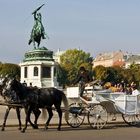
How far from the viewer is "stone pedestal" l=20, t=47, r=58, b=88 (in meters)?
55.7

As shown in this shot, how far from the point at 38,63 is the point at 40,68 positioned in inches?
32.2

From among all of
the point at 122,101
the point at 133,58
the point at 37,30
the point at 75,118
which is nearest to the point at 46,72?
the point at 37,30

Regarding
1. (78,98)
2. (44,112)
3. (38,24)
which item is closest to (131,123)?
(78,98)

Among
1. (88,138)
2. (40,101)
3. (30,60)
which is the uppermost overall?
(30,60)

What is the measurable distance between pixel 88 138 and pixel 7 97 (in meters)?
3.90

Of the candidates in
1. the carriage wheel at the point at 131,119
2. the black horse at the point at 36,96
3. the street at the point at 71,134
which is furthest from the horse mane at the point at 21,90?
the carriage wheel at the point at 131,119

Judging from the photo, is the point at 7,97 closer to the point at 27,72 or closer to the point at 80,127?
the point at 80,127

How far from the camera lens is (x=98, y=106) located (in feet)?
61.7

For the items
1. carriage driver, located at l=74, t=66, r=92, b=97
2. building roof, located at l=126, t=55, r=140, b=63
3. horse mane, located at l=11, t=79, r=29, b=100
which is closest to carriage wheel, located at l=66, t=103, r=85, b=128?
carriage driver, located at l=74, t=66, r=92, b=97

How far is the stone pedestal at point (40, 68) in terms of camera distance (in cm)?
5569

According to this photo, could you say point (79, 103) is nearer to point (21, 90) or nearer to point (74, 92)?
point (74, 92)

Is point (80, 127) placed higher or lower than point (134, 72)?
lower

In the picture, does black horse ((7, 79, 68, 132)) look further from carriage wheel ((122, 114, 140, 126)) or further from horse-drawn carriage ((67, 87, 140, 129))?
carriage wheel ((122, 114, 140, 126))

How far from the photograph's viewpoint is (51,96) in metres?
17.6
